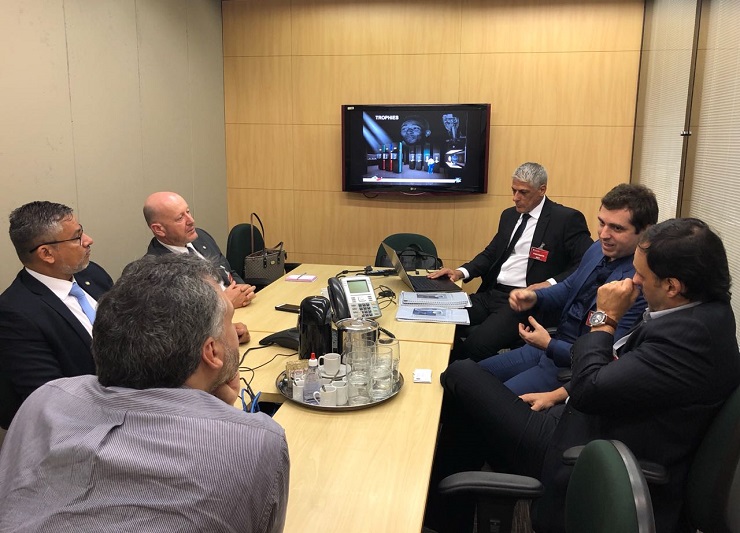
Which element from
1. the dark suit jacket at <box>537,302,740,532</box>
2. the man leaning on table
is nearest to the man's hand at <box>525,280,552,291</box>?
the dark suit jacket at <box>537,302,740,532</box>

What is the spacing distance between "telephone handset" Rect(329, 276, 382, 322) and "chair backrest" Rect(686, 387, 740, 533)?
4.87 feet

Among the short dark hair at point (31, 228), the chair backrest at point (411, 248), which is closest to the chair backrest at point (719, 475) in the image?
the short dark hair at point (31, 228)

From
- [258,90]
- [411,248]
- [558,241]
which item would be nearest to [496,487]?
[558,241]

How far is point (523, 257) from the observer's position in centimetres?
381

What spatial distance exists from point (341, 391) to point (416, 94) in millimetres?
4022

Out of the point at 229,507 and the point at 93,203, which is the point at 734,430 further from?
the point at 93,203

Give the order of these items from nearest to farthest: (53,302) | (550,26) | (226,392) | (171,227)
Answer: (226,392)
(53,302)
(171,227)
(550,26)

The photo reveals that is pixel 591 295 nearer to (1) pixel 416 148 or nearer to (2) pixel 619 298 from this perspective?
(2) pixel 619 298

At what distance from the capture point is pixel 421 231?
18.4 feet

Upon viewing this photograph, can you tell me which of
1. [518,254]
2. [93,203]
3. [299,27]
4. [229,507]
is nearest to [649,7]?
[518,254]

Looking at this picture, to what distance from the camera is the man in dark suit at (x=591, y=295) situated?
8.00 ft

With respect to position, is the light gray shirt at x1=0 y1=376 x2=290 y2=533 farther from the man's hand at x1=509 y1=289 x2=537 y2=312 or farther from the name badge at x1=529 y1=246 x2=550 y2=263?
the name badge at x1=529 y1=246 x2=550 y2=263

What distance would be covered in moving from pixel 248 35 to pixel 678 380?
5.06 m

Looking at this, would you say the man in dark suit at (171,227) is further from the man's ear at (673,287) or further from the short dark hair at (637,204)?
the man's ear at (673,287)
